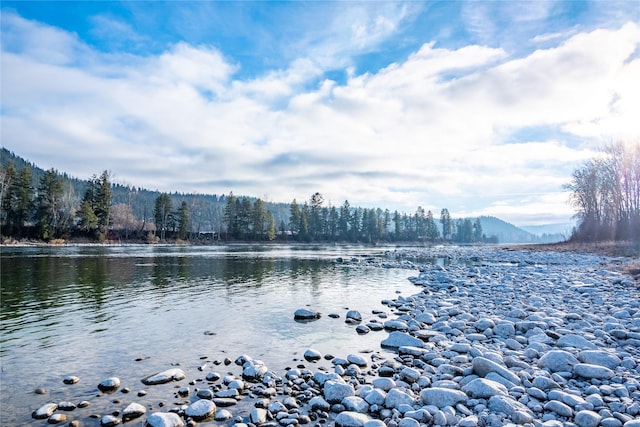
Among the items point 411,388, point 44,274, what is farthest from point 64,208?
point 411,388

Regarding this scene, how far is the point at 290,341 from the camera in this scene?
9906 millimetres

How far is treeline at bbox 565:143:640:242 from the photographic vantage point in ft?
167

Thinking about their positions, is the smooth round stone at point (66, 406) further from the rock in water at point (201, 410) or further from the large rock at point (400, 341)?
the large rock at point (400, 341)

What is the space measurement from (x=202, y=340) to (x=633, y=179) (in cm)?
6441

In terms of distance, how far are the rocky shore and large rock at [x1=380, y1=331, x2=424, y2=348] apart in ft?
0.09

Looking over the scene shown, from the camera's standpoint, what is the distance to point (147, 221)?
4067 inches

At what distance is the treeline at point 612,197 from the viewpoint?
51.0m

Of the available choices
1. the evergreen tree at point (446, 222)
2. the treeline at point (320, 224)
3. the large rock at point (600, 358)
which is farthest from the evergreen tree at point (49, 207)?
the evergreen tree at point (446, 222)

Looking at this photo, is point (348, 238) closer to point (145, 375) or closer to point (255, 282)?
point (255, 282)

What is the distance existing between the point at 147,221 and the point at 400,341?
10713 centimetres

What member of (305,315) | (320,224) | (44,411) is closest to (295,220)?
(320,224)

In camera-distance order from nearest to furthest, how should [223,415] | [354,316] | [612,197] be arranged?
[223,415] → [354,316] → [612,197]

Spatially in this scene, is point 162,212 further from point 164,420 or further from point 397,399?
point 397,399

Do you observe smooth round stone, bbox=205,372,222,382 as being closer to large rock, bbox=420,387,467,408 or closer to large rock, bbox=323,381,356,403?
large rock, bbox=323,381,356,403
